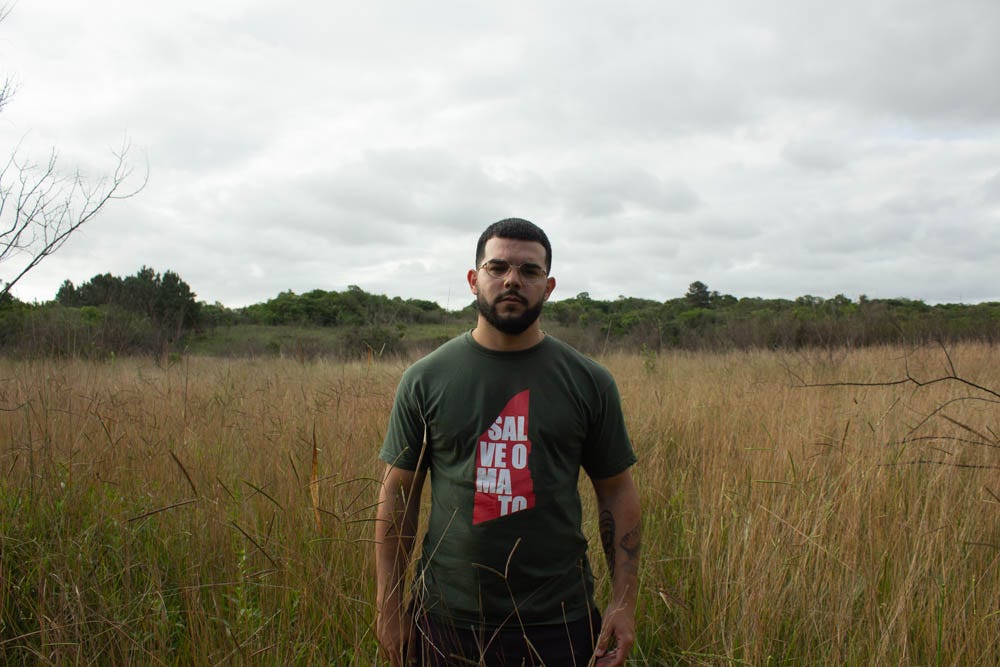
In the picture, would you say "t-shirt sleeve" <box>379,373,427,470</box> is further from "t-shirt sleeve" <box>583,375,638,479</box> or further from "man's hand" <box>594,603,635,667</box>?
"man's hand" <box>594,603,635,667</box>

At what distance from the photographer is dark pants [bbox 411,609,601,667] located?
6.14 feet

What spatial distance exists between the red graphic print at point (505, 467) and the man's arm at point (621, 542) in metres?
0.35

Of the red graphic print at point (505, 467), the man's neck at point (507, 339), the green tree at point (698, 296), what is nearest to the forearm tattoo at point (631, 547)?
the red graphic print at point (505, 467)

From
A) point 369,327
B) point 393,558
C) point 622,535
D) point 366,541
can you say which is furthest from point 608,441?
point 369,327

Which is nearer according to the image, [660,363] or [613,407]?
[613,407]

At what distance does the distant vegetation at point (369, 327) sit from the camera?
437 inches

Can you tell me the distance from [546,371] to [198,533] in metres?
1.95

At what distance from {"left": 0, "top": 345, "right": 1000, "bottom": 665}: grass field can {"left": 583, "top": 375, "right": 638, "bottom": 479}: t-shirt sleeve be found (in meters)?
0.44

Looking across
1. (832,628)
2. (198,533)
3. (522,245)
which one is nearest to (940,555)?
(832,628)

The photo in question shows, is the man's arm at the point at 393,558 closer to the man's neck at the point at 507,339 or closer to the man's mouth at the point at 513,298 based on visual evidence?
the man's neck at the point at 507,339

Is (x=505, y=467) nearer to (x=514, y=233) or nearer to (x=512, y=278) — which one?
(x=512, y=278)

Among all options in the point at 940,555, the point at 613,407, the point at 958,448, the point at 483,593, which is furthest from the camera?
the point at 958,448

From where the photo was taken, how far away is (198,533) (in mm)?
2846

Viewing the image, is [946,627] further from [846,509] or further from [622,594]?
[622,594]
